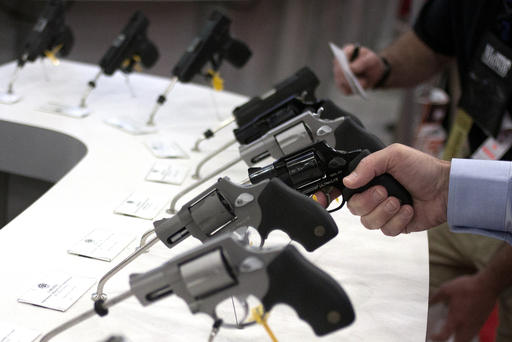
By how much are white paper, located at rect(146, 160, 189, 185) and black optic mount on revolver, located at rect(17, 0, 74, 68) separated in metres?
0.82

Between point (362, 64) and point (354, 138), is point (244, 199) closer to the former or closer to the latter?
point (354, 138)

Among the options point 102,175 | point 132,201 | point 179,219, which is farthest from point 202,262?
point 102,175

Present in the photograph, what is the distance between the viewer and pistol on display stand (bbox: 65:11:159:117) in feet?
6.28

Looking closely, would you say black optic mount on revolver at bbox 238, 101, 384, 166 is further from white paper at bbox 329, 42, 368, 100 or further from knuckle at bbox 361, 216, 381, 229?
white paper at bbox 329, 42, 368, 100

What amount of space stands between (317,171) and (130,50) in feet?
3.95

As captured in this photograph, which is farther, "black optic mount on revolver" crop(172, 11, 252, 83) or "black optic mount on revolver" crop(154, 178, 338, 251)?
"black optic mount on revolver" crop(172, 11, 252, 83)

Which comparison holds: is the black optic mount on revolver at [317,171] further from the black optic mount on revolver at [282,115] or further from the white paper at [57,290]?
the white paper at [57,290]

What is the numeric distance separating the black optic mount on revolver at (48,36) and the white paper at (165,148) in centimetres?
67

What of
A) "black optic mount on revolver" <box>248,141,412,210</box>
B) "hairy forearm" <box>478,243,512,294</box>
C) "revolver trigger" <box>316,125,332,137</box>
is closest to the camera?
"black optic mount on revolver" <box>248,141,412,210</box>

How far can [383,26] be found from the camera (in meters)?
4.29

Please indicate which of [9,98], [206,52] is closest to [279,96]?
[206,52]

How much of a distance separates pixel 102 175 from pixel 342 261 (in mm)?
701

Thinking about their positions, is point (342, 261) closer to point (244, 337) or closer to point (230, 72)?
point (244, 337)

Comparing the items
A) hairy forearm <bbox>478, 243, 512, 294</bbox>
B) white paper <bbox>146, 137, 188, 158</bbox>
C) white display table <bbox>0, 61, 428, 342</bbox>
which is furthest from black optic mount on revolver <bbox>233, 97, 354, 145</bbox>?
hairy forearm <bbox>478, 243, 512, 294</bbox>
